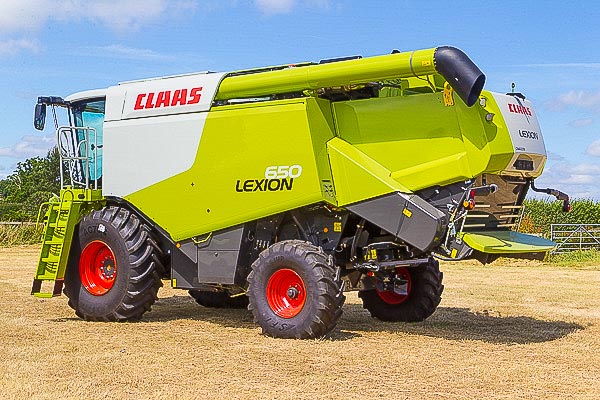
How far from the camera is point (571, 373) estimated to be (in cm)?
802

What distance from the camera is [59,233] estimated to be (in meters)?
11.8

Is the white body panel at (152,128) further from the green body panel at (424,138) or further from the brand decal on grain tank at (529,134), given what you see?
the brand decal on grain tank at (529,134)

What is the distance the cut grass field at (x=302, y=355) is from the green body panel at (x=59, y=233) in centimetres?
55

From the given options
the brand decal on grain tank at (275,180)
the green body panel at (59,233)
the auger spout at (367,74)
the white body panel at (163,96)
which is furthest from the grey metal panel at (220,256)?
the green body panel at (59,233)

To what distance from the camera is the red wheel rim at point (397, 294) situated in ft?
37.7

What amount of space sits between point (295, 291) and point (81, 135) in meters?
4.43

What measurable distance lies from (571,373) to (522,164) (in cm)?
272

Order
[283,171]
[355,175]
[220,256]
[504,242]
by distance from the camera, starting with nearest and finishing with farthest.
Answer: [355,175], [504,242], [283,171], [220,256]

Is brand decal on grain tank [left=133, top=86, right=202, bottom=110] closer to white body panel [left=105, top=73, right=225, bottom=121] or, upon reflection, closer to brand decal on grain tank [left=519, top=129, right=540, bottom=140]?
white body panel [left=105, top=73, right=225, bottom=121]

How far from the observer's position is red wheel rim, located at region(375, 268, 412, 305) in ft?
37.7

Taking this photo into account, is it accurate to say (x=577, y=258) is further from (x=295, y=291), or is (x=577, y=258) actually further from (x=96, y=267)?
(x=295, y=291)

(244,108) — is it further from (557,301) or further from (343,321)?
(557,301)

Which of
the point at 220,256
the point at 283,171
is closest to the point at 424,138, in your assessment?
the point at 283,171

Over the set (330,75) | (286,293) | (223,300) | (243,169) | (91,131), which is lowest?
(223,300)
